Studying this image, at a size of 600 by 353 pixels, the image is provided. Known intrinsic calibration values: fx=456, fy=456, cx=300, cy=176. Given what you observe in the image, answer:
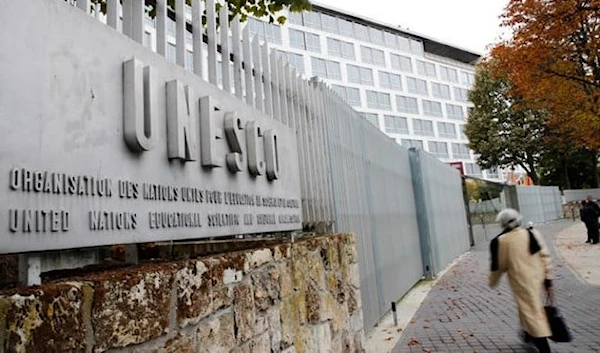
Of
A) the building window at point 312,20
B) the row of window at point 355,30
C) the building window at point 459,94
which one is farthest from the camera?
the building window at point 459,94

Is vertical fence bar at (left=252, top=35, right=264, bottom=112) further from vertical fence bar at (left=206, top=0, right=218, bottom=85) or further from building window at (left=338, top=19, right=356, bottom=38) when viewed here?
building window at (left=338, top=19, right=356, bottom=38)

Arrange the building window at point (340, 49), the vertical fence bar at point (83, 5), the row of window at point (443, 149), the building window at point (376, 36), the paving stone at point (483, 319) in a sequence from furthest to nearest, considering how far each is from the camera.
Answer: the row of window at point (443, 149) → the building window at point (376, 36) → the building window at point (340, 49) → the paving stone at point (483, 319) → the vertical fence bar at point (83, 5)

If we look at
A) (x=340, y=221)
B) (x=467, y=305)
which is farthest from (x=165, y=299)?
(x=467, y=305)

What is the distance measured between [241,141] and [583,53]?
13730 millimetres

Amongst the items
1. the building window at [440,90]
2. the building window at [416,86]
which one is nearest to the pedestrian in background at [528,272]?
the building window at [416,86]

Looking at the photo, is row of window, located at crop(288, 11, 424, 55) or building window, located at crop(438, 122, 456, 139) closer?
row of window, located at crop(288, 11, 424, 55)

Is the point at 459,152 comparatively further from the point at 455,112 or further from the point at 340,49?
the point at 340,49

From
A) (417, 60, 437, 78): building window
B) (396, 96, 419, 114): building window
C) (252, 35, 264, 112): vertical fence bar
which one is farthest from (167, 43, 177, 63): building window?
(417, 60, 437, 78): building window

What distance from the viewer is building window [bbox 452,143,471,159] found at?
58938 millimetres

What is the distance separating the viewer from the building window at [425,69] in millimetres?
58250

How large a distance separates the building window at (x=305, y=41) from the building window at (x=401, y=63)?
12.5m

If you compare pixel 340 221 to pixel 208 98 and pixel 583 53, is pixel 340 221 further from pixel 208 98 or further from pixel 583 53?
pixel 583 53

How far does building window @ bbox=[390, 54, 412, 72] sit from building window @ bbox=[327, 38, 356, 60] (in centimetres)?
717

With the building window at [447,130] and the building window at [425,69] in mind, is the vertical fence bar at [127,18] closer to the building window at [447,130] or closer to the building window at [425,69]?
the building window at [447,130]
